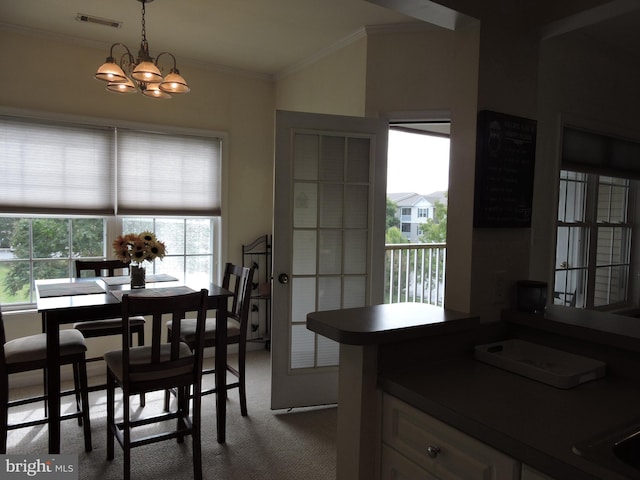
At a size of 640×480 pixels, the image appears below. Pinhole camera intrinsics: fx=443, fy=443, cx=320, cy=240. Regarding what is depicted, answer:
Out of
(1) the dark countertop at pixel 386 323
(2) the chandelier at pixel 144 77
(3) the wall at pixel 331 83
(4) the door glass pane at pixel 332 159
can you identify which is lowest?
(1) the dark countertop at pixel 386 323

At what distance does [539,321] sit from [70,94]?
12.4 feet

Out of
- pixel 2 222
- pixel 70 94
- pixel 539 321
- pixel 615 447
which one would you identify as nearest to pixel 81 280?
pixel 2 222

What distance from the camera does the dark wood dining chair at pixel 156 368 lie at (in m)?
2.18

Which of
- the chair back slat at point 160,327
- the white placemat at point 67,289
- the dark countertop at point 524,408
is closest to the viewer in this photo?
the dark countertop at point 524,408

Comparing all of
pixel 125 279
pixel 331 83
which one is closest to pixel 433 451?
pixel 125 279

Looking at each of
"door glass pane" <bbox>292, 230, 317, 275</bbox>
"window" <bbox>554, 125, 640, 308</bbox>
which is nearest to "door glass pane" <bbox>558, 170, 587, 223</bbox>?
"window" <bbox>554, 125, 640, 308</bbox>

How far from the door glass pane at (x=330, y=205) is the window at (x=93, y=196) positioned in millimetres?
1533

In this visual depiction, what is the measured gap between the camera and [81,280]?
320 cm

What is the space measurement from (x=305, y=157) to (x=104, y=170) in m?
1.86

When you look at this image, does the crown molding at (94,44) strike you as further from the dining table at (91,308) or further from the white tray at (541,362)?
the white tray at (541,362)

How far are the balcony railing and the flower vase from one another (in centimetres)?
258

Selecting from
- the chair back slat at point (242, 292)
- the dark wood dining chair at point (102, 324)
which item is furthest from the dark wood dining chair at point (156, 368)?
the dark wood dining chair at point (102, 324)

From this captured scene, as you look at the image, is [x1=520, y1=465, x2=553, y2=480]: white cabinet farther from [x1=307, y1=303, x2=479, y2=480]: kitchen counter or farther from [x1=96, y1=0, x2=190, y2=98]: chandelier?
[x1=96, y1=0, x2=190, y2=98]: chandelier

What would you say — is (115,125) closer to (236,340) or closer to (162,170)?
(162,170)
